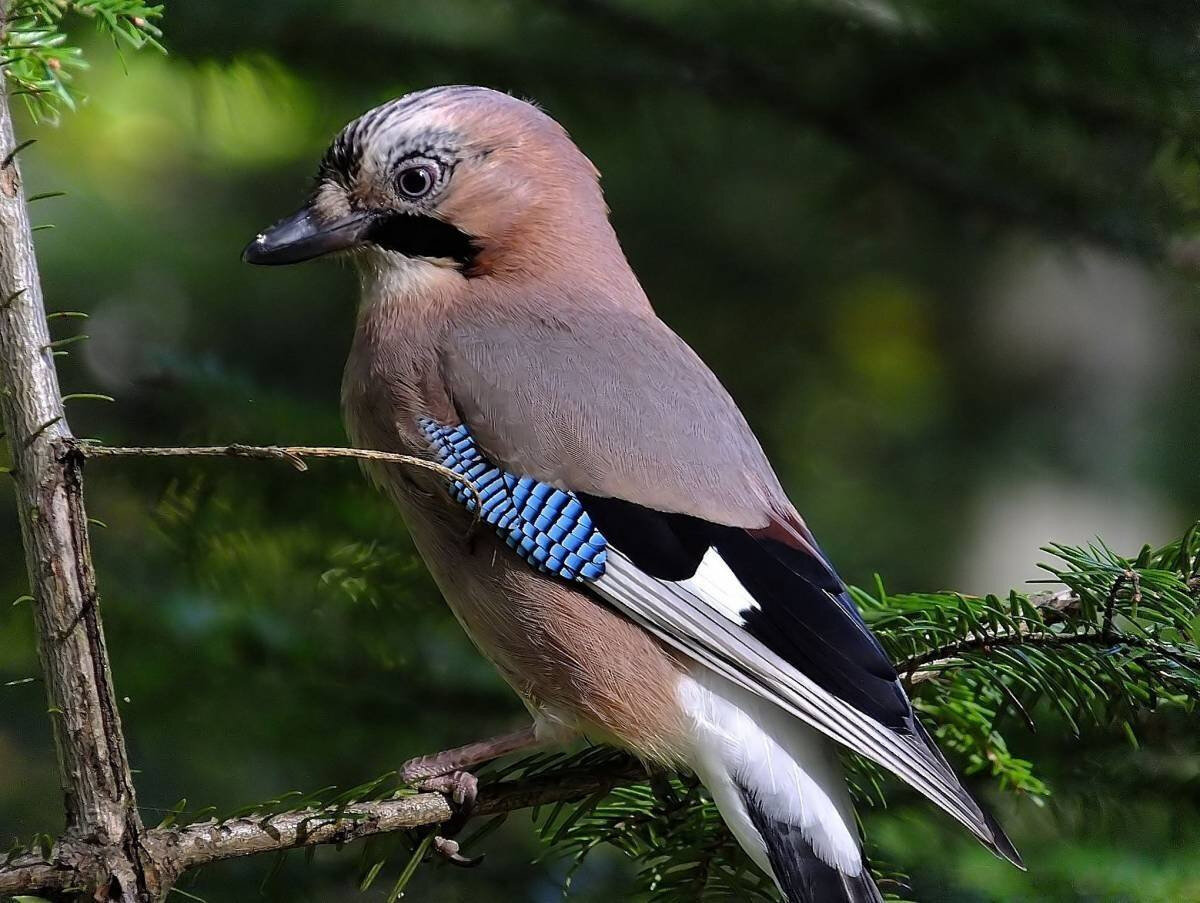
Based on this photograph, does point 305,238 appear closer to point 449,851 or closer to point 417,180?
point 417,180

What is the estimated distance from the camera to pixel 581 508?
2.18 metres

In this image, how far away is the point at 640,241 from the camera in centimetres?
415

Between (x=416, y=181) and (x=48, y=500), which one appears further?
(x=416, y=181)

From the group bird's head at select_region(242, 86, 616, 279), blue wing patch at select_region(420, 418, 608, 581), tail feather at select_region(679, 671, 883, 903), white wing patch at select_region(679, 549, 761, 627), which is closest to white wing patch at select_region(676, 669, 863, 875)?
tail feather at select_region(679, 671, 883, 903)

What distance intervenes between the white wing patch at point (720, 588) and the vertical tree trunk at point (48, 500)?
0.96 metres

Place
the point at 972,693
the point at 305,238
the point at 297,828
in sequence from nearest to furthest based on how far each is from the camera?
the point at 297,828 < the point at 972,693 < the point at 305,238

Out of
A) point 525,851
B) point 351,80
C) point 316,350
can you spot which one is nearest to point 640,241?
point 316,350

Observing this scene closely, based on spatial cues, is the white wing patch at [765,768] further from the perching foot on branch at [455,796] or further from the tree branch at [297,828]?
the perching foot on branch at [455,796]

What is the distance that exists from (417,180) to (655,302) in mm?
1730

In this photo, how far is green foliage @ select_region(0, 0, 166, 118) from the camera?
1.44 metres

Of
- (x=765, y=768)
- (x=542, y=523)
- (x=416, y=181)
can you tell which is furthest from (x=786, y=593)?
(x=416, y=181)

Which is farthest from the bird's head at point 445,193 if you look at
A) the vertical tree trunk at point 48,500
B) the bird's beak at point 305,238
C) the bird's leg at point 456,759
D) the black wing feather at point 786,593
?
the vertical tree trunk at point 48,500

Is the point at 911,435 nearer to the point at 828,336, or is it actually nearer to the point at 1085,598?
the point at 828,336

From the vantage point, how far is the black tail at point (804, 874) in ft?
6.37
